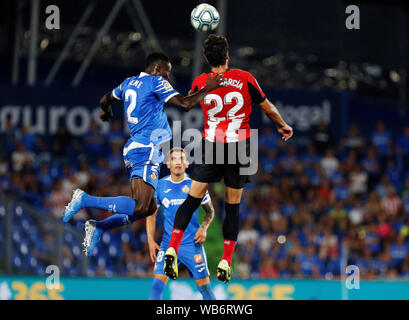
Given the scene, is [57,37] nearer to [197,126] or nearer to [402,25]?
[197,126]

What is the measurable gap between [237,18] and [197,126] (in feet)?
24.4

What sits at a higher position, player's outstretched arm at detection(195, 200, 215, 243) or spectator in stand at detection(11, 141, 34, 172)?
spectator in stand at detection(11, 141, 34, 172)

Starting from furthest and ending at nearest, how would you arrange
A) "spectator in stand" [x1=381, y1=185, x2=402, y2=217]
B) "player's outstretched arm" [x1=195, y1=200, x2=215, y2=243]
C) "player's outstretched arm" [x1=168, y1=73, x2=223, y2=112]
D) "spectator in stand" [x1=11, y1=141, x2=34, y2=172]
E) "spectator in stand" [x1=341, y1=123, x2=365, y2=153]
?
"spectator in stand" [x1=341, y1=123, x2=365, y2=153] → "spectator in stand" [x1=381, y1=185, x2=402, y2=217] → "spectator in stand" [x1=11, y1=141, x2=34, y2=172] → "player's outstretched arm" [x1=195, y1=200, x2=215, y2=243] → "player's outstretched arm" [x1=168, y1=73, x2=223, y2=112]

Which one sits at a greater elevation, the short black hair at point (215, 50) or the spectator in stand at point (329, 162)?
the short black hair at point (215, 50)

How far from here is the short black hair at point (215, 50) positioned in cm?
856

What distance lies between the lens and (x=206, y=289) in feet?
34.9

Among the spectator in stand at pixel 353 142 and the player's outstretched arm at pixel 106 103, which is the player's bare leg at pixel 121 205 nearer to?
the player's outstretched arm at pixel 106 103

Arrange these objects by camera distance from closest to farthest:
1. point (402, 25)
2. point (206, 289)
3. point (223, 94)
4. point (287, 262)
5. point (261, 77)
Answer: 1. point (223, 94)
2. point (206, 289)
3. point (287, 262)
4. point (402, 25)
5. point (261, 77)

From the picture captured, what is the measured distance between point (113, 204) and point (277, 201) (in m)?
10.4

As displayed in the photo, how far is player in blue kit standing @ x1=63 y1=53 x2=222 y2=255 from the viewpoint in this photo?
8.88 meters

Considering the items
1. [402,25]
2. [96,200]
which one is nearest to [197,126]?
[96,200]

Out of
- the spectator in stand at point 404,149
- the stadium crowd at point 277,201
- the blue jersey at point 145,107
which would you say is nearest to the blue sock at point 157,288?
the blue jersey at point 145,107

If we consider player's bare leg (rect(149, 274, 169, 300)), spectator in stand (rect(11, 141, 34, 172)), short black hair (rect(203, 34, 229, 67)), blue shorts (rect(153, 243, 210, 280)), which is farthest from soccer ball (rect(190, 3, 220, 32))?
spectator in stand (rect(11, 141, 34, 172))

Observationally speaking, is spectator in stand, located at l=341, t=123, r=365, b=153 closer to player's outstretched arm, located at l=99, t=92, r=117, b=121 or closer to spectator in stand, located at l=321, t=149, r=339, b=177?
spectator in stand, located at l=321, t=149, r=339, b=177
